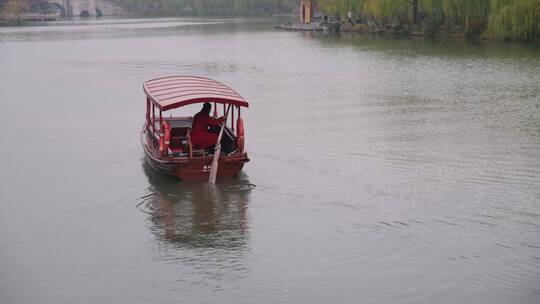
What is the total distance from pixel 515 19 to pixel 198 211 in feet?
125

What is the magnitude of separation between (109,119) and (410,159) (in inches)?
424

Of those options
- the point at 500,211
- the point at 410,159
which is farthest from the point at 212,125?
the point at 500,211

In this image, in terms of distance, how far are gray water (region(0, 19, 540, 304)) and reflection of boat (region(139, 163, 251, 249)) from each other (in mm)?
50

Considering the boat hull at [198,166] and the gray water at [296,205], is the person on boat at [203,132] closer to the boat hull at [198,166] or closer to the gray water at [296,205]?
the boat hull at [198,166]

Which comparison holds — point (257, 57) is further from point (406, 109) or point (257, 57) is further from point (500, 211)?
point (500, 211)

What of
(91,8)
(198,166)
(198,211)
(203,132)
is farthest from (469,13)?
(91,8)

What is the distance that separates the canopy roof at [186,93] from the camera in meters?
17.8

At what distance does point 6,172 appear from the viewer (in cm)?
1903

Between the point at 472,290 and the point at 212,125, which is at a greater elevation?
the point at 212,125

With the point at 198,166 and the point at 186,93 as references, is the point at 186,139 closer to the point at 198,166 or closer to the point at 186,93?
the point at 186,93

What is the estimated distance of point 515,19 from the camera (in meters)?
49.2

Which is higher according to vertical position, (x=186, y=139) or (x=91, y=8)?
(x=91, y=8)

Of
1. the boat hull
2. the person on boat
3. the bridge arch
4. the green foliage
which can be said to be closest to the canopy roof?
the person on boat

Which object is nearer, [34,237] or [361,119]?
[34,237]
